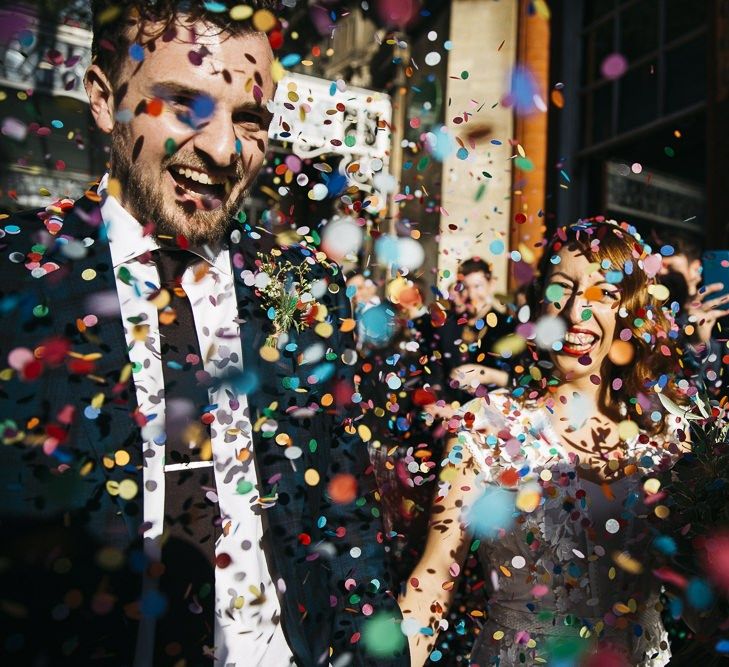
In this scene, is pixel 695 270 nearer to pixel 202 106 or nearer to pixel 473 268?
pixel 473 268

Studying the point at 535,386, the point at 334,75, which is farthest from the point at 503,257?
the point at 535,386

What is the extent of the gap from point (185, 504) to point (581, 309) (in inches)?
51.9

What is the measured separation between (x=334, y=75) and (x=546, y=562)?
774 cm

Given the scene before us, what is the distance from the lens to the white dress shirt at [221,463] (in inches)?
53.0

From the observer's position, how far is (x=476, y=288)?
410 centimetres

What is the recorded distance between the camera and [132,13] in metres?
1.36

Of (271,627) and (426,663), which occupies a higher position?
(271,627)

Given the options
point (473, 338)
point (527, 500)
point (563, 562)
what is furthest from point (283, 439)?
point (473, 338)

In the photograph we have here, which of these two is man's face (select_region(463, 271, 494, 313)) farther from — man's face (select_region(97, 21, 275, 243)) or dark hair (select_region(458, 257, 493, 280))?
man's face (select_region(97, 21, 275, 243))

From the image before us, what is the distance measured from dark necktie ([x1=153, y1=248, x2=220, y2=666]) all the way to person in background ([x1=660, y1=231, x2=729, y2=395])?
1744 millimetres

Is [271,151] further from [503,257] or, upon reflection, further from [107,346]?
[107,346]

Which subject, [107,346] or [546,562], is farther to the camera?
[546,562]

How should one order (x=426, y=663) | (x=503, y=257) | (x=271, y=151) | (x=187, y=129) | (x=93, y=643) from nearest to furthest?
1. (x=93, y=643)
2. (x=187, y=129)
3. (x=426, y=663)
4. (x=503, y=257)
5. (x=271, y=151)

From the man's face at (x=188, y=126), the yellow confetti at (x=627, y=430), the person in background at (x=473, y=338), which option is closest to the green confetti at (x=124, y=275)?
the man's face at (x=188, y=126)
